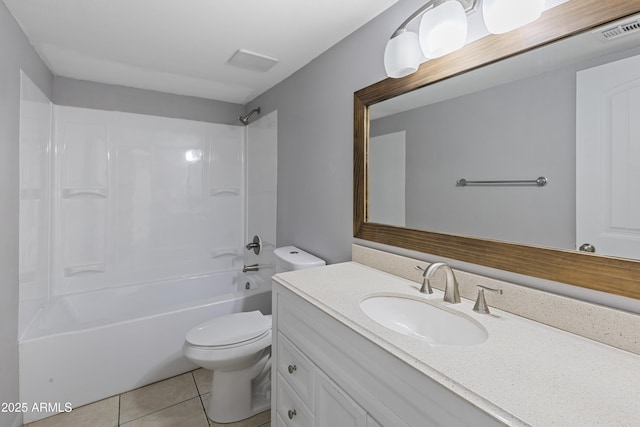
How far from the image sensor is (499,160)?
41.3 inches

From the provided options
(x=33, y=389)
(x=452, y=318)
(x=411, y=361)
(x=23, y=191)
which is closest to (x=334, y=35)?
(x=452, y=318)

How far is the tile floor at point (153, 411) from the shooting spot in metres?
1.69

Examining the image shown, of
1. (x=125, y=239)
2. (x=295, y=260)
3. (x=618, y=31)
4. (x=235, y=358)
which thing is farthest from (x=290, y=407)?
(x=125, y=239)

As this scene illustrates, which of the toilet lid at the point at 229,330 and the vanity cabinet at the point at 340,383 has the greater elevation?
the vanity cabinet at the point at 340,383

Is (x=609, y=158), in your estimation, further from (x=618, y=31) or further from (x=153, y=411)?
(x=153, y=411)

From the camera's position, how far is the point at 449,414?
62 centimetres

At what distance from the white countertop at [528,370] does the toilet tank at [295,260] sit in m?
0.79

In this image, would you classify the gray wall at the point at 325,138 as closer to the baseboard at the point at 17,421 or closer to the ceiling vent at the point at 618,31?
the ceiling vent at the point at 618,31

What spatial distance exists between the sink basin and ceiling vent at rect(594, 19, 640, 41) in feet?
2.93

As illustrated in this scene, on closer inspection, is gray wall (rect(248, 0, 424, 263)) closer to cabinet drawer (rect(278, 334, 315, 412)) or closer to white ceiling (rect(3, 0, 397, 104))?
white ceiling (rect(3, 0, 397, 104))

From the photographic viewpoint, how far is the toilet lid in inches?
65.1

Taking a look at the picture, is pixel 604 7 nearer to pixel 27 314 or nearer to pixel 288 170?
pixel 288 170

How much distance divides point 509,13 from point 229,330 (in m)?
1.91

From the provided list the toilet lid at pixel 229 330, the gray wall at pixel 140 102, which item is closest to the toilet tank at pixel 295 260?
the toilet lid at pixel 229 330
